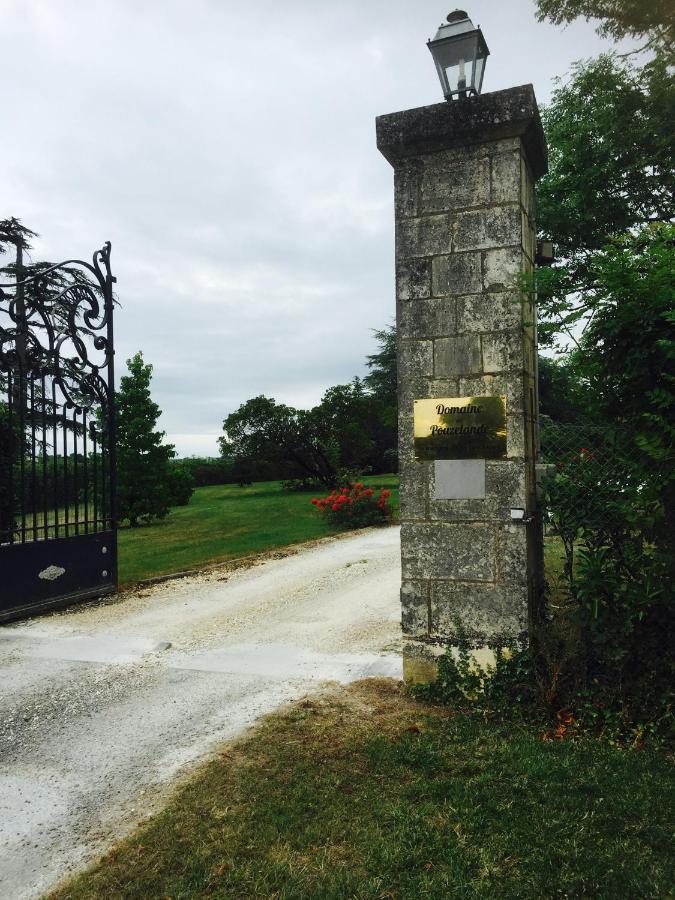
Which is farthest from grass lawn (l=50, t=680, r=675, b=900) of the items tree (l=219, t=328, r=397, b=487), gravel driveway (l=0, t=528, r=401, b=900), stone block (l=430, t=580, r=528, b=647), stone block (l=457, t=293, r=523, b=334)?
tree (l=219, t=328, r=397, b=487)

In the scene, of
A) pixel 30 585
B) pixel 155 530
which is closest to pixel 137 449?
pixel 155 530

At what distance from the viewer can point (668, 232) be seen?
3945 mm

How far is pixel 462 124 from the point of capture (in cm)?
466

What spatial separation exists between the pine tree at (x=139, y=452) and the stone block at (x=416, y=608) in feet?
48.8

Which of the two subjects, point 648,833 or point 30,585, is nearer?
point 648,833

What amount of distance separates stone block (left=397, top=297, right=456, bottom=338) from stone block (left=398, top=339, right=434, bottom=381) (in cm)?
7

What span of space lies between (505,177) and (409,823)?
4119 mm

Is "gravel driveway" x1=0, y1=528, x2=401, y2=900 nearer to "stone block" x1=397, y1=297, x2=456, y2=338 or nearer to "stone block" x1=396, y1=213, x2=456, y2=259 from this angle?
"stone block" x1=397, y1=297, x2=456, y2=338

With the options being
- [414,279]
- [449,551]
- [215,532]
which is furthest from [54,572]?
[215,532]

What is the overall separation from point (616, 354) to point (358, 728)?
2.94 metres

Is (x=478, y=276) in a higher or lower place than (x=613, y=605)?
higher

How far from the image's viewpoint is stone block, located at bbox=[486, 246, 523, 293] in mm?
4605

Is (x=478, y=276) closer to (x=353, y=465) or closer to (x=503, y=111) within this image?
(x=503, y=111)

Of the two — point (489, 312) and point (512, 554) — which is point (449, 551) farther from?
point (489, 312)
